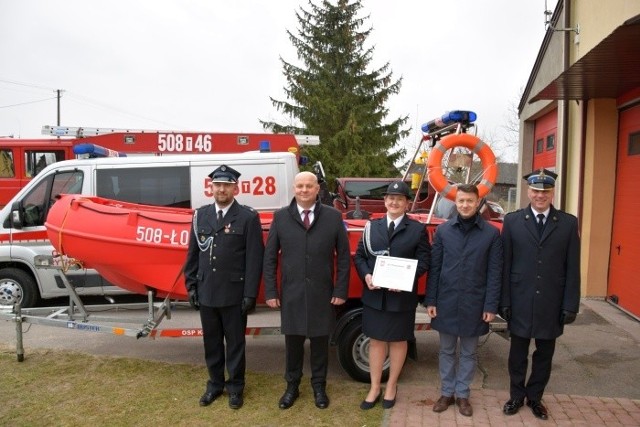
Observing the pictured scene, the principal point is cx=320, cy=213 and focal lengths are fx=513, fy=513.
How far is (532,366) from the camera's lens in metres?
3.96

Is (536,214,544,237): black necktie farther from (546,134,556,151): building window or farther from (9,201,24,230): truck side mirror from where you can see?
(546,134,556,151): building window

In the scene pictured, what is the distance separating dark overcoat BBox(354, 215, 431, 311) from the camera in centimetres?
386

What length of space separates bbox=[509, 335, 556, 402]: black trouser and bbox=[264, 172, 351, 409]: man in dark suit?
4.59ft

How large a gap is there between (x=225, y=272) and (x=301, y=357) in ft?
3.01

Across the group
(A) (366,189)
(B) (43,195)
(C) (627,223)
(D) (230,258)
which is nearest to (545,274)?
(D) (230,258)

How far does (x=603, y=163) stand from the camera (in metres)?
7.63

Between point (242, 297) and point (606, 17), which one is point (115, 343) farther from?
point (606, 17)

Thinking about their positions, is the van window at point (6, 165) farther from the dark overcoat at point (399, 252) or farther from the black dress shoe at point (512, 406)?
the black dress shoe at point (512, 406)

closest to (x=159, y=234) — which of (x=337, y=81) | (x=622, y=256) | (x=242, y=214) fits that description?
(x=242, y=214)

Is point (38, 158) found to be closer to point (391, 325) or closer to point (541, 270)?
point (391, 325)

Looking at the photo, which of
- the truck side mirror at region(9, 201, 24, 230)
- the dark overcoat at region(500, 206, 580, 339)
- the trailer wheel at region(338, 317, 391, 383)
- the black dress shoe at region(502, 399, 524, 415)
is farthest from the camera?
the truck side mirror at region(9, 201, 24, 230)

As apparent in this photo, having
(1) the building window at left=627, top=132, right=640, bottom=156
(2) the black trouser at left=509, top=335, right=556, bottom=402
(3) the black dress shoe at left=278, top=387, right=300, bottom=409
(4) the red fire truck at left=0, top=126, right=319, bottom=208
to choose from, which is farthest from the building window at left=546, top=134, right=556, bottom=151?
(3) the black dress shoe at left=278, top=387, right=300, bottom=409

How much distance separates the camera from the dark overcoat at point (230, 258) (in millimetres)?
4027

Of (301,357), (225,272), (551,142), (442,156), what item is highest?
(551,142)
